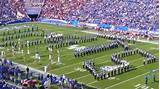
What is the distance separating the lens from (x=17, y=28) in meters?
49.8

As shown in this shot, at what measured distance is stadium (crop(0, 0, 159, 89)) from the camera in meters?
26.2

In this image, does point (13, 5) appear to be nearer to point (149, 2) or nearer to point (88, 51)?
point (149, 2)

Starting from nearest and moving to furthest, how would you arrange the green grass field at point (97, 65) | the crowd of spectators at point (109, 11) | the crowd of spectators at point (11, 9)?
the green grass field at point (97, 65), the crowd of spectators at point (109, 11), the crowd of spectators at point (11, 9)

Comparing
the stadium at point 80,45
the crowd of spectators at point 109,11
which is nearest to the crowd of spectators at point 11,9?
the stadium at point 80,45

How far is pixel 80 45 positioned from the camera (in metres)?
38.8

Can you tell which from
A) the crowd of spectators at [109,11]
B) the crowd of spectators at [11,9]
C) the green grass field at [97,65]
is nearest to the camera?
the green grass field at [97,65]

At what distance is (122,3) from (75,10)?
753cm

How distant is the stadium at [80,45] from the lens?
26.2m

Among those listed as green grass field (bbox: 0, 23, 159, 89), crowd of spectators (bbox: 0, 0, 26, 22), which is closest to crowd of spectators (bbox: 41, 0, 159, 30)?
crowd of spectators (bbox: 0, 0, 26, 22)

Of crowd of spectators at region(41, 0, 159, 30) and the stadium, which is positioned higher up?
crowd of spectators at region(41, 0, 159, 30)

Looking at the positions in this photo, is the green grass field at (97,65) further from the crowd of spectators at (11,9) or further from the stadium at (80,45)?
the crowd of spectators at (11,9)

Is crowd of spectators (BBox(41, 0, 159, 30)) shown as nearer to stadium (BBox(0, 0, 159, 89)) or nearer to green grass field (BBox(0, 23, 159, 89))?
stadium (BBox(0, 0, 159, 89))

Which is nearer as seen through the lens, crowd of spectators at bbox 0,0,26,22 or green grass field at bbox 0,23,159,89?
green grass field at bbox 0,23,159,89

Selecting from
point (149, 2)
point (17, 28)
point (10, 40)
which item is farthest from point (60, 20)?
point (10, 40)
